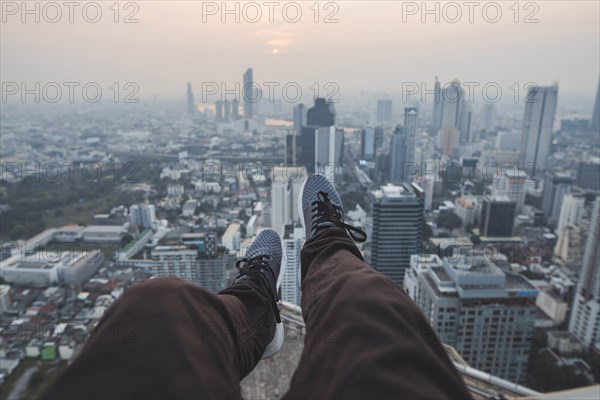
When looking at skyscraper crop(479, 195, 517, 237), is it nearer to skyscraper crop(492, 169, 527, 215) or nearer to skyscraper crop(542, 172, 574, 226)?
skyscraper crop(492, 169, 527, 215)

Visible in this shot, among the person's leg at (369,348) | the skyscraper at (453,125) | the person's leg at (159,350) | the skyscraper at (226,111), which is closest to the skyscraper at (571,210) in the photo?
the skyscraper at (453,125)

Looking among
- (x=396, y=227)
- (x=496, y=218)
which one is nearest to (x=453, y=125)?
(x=496, y=218)

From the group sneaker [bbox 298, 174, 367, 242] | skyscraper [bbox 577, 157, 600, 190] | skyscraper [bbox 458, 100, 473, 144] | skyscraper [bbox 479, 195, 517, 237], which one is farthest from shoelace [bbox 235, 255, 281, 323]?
skyscraper [bbox 577, 157, 600, 190]

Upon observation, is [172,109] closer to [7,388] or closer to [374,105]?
[374,105]

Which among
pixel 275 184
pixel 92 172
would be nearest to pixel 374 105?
pixel 275 184

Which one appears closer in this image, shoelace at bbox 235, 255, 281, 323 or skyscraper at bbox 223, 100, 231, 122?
shoelace at bbox 235, 255, 281, 323

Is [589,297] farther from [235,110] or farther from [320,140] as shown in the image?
[235,110]
